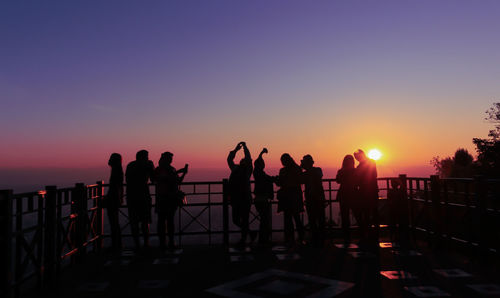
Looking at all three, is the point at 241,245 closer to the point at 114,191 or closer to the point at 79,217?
the point at 114,191

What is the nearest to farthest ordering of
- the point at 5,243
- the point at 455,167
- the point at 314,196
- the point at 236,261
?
the point at 5,243 → the point at 236,261 → the point at 314,196 → the point at 455,167

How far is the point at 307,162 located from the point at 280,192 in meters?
0.84

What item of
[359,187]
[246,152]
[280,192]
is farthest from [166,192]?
[359,187]

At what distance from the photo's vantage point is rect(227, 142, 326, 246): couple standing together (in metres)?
7.55

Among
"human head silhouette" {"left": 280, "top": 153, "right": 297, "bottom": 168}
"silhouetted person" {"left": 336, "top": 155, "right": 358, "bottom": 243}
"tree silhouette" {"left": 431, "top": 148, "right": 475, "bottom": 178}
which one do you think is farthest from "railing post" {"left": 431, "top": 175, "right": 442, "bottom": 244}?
"tree silhouette" {"left": 431, "top": 148, "right": 475, "bottom": 178}

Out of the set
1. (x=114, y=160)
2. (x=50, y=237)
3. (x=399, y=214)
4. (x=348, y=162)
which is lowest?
(x=399, y=214)

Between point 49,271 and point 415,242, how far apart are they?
686 centimetres

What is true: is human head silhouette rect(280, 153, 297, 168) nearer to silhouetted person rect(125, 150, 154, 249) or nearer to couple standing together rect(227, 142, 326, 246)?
couple standing together rect(227, 142, 326, 246)

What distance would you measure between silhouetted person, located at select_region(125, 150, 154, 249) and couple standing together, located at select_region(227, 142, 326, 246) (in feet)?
5.30

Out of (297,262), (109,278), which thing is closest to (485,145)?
(297,262)

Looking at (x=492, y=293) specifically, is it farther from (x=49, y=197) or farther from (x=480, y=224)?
(x=49, y=197)

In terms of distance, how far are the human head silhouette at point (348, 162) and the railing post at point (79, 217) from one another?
16.6 ft

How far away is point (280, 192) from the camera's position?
795 cm

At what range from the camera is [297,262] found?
20.3 ft
